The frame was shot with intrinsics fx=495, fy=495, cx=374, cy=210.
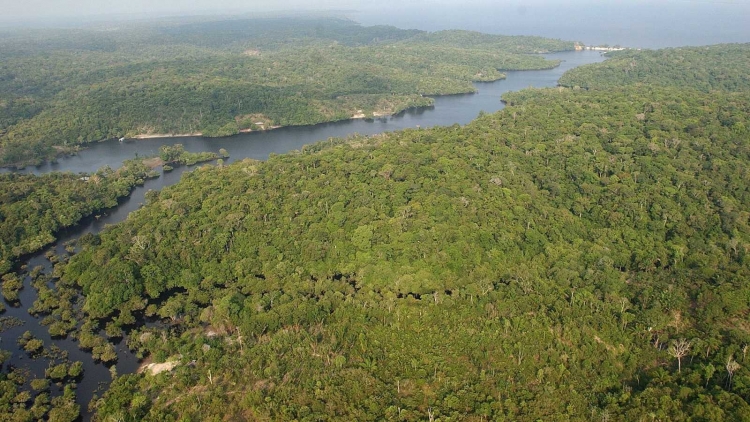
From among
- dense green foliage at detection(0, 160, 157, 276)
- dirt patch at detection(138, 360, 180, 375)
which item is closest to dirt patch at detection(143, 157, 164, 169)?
dense green foliage at detection(0, 160, 157, 276)

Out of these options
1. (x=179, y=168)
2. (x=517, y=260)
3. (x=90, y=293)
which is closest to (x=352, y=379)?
(x=517, y=260)

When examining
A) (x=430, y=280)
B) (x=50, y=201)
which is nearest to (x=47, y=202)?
(x=50, y=201)

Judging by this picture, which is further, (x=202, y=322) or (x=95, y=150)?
(x=95, y=150)

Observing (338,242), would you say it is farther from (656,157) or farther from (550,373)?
(656,157)

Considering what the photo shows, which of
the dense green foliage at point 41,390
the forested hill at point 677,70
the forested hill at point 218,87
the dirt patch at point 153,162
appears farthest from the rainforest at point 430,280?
the forested hill at point 677,70

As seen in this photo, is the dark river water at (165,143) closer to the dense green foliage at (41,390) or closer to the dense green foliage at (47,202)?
the dense green foliage at (41,390)

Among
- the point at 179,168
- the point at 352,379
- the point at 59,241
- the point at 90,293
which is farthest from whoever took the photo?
the point at 179,168
